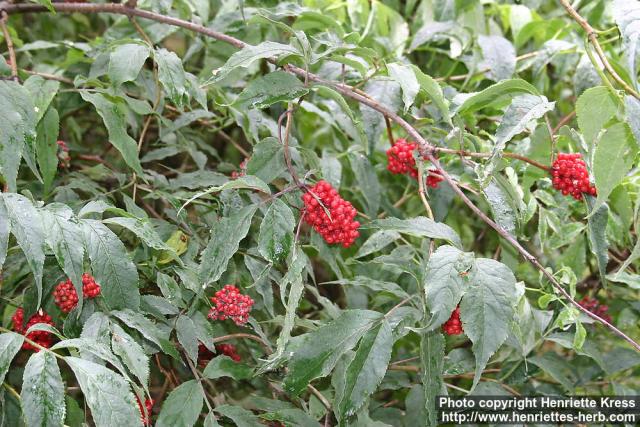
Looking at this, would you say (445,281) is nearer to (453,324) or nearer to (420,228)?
(420,228)

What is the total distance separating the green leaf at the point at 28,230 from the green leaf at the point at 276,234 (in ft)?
1.17

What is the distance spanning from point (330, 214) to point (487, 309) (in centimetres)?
34

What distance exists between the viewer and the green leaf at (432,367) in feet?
3.87

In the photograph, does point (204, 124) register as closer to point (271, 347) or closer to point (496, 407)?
point (271, 347)

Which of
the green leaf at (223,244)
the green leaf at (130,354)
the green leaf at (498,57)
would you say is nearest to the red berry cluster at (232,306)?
the green leaf at (223,244)

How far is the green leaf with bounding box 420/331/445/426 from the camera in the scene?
1.18 metres

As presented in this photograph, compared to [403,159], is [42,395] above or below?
below

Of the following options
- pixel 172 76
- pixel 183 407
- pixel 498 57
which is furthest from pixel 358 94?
pixel 183 407

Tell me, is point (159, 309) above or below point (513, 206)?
below

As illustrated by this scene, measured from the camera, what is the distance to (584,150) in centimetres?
140

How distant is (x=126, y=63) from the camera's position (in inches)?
54.1

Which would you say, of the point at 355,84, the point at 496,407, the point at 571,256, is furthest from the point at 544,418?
the point at 355,84

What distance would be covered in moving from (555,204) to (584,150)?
9.8 inches

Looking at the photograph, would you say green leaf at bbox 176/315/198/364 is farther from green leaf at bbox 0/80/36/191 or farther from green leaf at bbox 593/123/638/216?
green leaf at bbox 593/123/638/216
